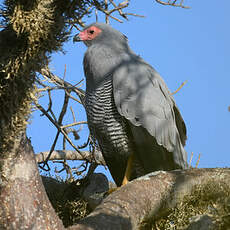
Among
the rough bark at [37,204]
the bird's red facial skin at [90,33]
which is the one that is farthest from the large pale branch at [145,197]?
the bird's red facial skin at [90,33]

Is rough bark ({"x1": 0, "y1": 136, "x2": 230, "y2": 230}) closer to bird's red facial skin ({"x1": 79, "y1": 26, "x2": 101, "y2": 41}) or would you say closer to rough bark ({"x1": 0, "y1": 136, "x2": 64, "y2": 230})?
rough bark ({"x1": 0, "y1": 136, "x2": 64, "y2": 230})

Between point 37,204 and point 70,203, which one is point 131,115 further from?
point 37,204

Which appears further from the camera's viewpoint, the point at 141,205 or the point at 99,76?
the point at 99,76

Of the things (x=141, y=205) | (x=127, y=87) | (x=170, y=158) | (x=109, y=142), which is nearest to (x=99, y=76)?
(x=127, y=87)

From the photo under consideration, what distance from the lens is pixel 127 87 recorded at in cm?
414

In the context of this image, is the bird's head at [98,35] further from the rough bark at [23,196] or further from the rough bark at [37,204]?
the rough bark at [23,196]

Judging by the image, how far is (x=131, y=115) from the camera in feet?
13.4

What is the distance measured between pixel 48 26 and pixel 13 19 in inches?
7.8

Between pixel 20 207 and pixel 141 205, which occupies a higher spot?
pixel 20 207

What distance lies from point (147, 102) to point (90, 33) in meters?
1.24

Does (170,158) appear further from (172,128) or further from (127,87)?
(127,87)

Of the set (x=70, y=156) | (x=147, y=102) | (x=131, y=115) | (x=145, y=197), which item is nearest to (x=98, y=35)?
(x=147, y=102)

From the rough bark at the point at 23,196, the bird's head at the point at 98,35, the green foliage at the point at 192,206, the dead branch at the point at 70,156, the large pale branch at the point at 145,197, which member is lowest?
the green foliage at the point at 192,206

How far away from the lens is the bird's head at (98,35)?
189 inches
